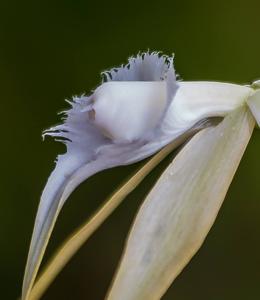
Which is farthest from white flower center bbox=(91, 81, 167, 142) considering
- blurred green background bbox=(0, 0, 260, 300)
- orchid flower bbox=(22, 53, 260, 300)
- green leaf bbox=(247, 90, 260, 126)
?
blurred green background bbox=(0, 0, 260, 300)

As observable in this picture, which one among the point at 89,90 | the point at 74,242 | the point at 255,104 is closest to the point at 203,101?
the point at 255,104

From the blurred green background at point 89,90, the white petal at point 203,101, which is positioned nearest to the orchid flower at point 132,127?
the white petal at point 203,101

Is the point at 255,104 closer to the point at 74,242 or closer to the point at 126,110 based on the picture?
the point at 126,110

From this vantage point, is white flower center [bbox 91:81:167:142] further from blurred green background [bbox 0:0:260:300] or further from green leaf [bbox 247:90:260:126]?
blurred green background [bbox 0:0:260:300]

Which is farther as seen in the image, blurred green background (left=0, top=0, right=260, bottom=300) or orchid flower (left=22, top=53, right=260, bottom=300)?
blurred green background (left=0, top=0, right=260, bottom=300)

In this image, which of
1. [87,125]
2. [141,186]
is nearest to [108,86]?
[87,125]
